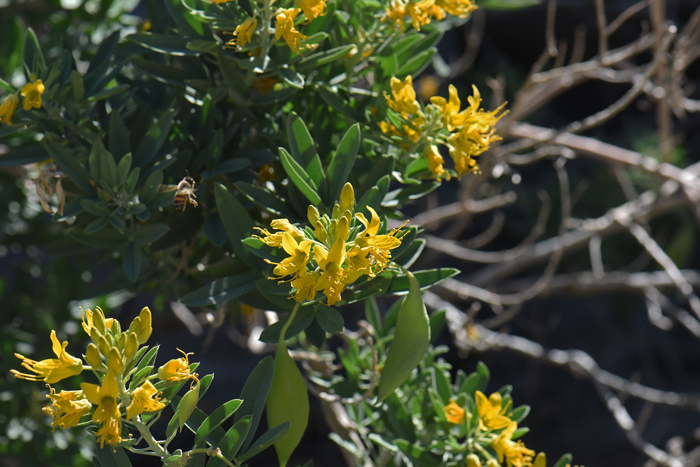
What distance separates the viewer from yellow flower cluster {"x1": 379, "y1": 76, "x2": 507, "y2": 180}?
919 millimetres

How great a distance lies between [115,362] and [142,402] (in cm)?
6

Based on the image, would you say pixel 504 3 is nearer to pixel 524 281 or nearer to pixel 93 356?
pixel 524 281

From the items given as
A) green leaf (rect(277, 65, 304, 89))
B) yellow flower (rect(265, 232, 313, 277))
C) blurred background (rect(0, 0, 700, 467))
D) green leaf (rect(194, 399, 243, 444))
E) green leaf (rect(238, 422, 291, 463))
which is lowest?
blurred background (rect(0, 0, 700, 467))

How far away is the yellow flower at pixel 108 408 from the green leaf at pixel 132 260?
10.5 inches

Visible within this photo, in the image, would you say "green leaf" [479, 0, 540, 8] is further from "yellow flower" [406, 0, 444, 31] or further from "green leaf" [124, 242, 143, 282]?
"green leaf" [124, 242, 143, 282]

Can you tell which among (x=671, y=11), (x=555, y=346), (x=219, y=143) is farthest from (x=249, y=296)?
(x=671, y=11)

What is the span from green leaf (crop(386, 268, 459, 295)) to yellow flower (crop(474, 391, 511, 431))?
255 mm

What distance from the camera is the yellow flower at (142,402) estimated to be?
70 cm

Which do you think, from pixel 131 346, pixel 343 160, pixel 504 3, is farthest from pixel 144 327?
pixel 504 3

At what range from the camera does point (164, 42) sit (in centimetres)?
98

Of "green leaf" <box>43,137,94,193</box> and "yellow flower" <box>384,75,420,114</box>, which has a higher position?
"yellow flower" <box>384,75,420,114</box>

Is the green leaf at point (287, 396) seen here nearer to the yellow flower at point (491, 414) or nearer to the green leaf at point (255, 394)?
the green leaf at point (255, 394)

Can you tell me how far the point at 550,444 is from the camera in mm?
3406

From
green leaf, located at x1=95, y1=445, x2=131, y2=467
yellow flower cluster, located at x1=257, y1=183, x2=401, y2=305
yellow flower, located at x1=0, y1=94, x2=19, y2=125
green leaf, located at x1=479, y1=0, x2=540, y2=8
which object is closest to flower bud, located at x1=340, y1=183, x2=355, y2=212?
yellow flower cluster, located at x1=257, y1=183, x2=401, y2=305
